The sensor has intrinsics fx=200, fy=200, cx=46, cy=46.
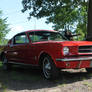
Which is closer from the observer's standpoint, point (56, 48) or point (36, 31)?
point (56, 48)

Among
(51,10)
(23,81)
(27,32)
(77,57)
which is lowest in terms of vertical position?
(23,81)

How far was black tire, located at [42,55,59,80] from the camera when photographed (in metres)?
5.47

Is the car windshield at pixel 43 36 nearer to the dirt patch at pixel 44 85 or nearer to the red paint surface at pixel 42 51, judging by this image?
the red paint surface at pixel 42 51

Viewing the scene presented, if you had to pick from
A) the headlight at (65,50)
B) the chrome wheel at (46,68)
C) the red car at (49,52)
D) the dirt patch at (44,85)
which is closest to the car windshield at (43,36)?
the red car at (49,52)

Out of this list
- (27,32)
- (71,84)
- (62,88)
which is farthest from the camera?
(27,32)

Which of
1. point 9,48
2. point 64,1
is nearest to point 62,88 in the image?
point 9,48

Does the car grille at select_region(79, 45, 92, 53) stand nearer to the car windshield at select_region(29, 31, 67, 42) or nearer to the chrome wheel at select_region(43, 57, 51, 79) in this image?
the chrome wheel at select_region(43, 57, 51, 79)

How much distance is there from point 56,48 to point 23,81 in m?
1.43

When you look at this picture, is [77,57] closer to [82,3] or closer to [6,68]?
[6,68]

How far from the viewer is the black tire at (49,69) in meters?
5.47

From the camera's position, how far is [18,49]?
23.6 ft

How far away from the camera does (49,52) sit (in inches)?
218

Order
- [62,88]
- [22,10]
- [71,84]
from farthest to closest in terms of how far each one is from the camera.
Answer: [22,10] → [71,84] → [62,88]

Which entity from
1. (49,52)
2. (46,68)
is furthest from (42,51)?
(46,68)
